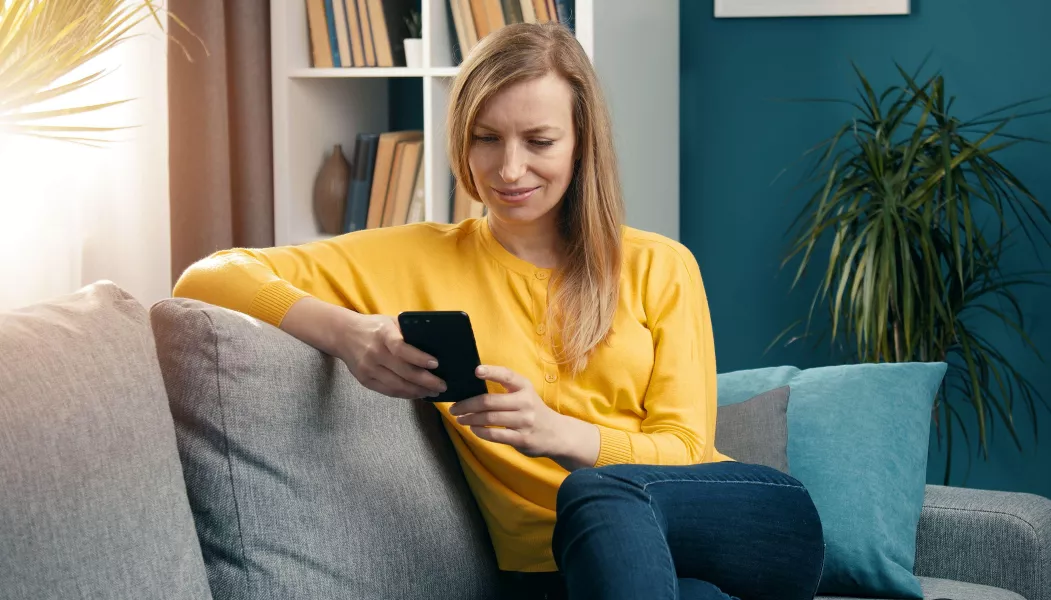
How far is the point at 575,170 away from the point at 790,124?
4.83 ft

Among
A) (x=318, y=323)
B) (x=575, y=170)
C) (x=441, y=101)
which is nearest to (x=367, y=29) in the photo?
(x=441, y=101)

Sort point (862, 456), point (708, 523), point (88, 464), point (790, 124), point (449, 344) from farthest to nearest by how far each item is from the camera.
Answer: point (790, 124)
point (862, 456)
point (708, 523)
point (449, 344)
point (88, 464)

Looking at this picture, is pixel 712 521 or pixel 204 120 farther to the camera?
pixel 204 120

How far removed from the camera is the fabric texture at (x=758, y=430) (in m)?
1.83

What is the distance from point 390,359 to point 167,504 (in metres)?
0.30

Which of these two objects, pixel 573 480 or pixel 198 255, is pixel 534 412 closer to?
pixel 573 480

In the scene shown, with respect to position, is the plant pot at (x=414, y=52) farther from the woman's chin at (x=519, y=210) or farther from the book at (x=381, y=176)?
the woman's chin at (x=519, y=210)

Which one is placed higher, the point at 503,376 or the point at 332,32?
the point at 332,32

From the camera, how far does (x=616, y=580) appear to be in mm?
1214

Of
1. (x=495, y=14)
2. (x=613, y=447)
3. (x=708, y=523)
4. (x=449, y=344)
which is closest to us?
(x=449, y=344)

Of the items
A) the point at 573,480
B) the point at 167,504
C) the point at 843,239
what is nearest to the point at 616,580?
the point at 573,480

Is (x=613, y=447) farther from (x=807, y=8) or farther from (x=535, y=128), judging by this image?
(x=807, y=8)

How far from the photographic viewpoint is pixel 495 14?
263 centimetres

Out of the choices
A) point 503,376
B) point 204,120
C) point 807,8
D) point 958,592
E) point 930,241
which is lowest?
point 958,592
